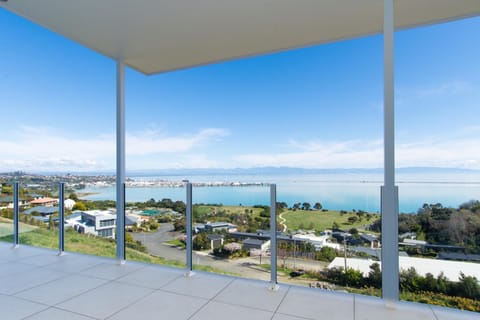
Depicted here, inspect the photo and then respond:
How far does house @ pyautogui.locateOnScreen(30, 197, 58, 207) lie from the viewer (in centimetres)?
359

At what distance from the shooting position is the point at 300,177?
98.3 inches

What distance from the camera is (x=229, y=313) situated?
1.95m

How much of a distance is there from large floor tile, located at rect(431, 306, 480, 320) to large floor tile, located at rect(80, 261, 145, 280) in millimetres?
2999

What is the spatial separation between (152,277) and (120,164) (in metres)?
1.52

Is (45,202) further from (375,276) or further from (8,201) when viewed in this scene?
(375,276)

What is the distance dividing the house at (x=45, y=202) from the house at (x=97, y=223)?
507 millimetres

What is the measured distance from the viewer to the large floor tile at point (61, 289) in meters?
2.20

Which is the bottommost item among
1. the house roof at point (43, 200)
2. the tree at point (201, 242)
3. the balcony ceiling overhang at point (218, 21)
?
the tree at point (201, 242)

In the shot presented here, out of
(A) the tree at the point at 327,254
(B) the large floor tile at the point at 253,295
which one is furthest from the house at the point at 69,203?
(A) the tree at the point at 327,254

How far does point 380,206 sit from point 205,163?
22.6 feet

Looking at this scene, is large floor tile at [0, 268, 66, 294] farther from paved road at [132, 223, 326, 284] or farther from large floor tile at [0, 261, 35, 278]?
paved road at [132, 223, 326, 284]

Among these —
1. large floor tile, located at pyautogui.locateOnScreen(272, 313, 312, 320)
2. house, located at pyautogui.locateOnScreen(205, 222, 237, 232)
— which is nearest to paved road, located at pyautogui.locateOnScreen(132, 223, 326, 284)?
house, located at pyautogui.locateOnScreen(205, 222, 237, 232)

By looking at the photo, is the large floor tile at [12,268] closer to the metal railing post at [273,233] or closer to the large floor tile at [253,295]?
the large floor tile at [253,295]

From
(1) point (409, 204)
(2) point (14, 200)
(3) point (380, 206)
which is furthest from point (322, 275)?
(2) point (14, 200)
